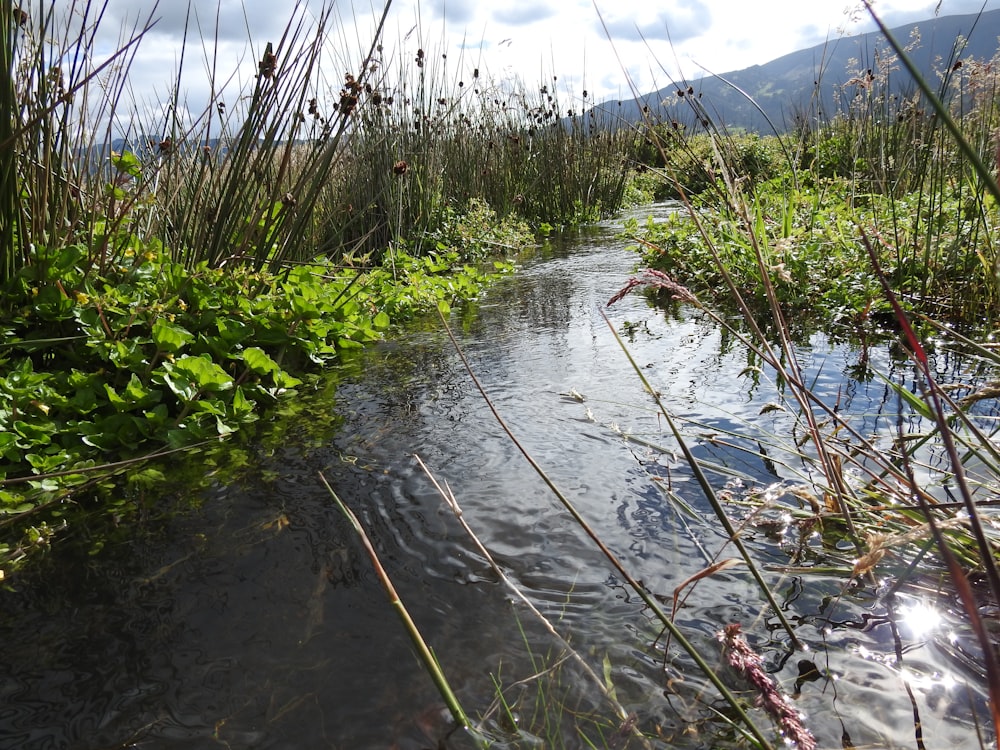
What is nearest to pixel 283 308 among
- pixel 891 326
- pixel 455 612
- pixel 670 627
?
pixel 455 612

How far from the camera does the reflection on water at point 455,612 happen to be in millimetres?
1020

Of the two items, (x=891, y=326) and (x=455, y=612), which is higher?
(x=891, y=326)

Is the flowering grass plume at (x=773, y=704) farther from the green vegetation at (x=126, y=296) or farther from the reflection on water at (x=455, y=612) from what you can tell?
the green vegetation at (x=126, y=296)

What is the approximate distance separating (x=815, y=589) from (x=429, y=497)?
90cm

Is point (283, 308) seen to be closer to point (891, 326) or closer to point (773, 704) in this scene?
point (773, 704)

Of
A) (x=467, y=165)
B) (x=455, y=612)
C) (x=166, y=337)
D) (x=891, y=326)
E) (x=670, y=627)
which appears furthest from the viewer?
(x=467, y=165)

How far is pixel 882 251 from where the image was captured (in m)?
3.15

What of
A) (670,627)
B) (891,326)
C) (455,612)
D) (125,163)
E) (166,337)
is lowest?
(455,612)

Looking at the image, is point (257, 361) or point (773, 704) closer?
point (773, 704)

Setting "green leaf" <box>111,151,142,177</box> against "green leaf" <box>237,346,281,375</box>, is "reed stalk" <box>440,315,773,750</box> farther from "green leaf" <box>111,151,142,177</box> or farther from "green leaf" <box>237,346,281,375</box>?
"green leaf" <box>111,151,142,177</box>

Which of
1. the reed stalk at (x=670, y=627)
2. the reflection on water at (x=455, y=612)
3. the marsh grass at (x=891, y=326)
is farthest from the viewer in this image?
the reflection on water at (x=455, y=612)

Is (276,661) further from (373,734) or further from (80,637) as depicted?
(80,637)

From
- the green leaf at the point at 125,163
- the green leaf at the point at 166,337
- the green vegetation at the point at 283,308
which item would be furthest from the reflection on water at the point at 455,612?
the green leaf at the point at 125,163

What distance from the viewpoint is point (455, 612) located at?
128cm
